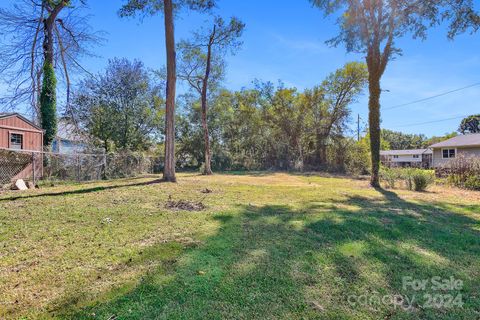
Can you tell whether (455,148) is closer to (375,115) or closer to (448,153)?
(448,153)

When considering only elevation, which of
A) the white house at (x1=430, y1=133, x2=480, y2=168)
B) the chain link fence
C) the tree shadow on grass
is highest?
the white house at (x1=430, y1=133, x2=480, y2=168)

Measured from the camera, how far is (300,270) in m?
2.67

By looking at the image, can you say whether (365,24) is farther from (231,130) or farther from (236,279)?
(231,130)

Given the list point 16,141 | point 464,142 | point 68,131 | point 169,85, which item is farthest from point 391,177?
Answer: point 68,131

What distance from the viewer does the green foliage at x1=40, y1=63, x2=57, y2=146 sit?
40.0 ft

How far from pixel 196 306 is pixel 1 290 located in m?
1.68

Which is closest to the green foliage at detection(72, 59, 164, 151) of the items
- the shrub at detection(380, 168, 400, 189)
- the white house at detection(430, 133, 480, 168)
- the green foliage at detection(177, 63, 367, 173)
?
the green foliage at detection(177, 63, 367, 173)

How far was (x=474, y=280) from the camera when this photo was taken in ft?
8.48

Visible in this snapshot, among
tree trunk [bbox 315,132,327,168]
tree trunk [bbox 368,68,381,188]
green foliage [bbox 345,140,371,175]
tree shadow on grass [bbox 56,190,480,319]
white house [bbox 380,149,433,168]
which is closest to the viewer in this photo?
tree shadow on grass [bbox 56,190,480,319]

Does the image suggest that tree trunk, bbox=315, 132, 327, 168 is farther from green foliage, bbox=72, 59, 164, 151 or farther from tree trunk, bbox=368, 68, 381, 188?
green foliage, bbox=72, 59, 164, 151

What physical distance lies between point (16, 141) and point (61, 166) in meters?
1.82

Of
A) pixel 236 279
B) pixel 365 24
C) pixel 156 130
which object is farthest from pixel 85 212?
pixel 156 130

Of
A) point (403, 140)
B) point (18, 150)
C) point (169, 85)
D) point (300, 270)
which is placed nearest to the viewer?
point (300, 270)

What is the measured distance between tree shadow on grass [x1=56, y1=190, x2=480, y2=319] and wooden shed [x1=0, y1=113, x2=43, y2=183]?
8708 mm
